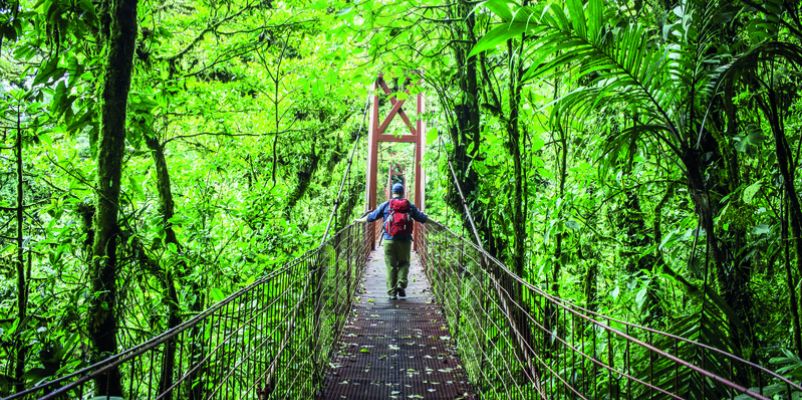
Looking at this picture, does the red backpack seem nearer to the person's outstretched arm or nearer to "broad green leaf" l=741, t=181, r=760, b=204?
the person's outstretched arm

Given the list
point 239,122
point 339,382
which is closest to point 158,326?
point 339,382

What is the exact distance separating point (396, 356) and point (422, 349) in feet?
0.76

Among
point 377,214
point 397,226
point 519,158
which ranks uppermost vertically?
point 519,158

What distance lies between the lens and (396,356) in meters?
3.41

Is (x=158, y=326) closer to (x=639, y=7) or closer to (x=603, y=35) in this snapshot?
(x=603, y=35)

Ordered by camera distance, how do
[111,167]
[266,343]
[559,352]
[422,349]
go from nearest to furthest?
[559,352]
[266,343]
[111,167]
[422,349]

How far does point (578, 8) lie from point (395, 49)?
159cm

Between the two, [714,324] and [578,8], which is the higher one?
[578,8]

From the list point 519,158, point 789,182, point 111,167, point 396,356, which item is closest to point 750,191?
point 789,182

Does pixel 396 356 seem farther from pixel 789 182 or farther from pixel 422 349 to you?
pixel 789 182

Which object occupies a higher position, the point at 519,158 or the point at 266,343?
the point at 519,158

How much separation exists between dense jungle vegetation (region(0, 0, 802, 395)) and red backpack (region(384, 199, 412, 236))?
429mm

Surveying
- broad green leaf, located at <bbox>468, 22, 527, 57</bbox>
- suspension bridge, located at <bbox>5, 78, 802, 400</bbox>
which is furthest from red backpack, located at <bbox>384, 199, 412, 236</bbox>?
broad green leaf, located at <bbox>468, 22, 527, 57</bbox>

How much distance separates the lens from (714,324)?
1.30 meters
